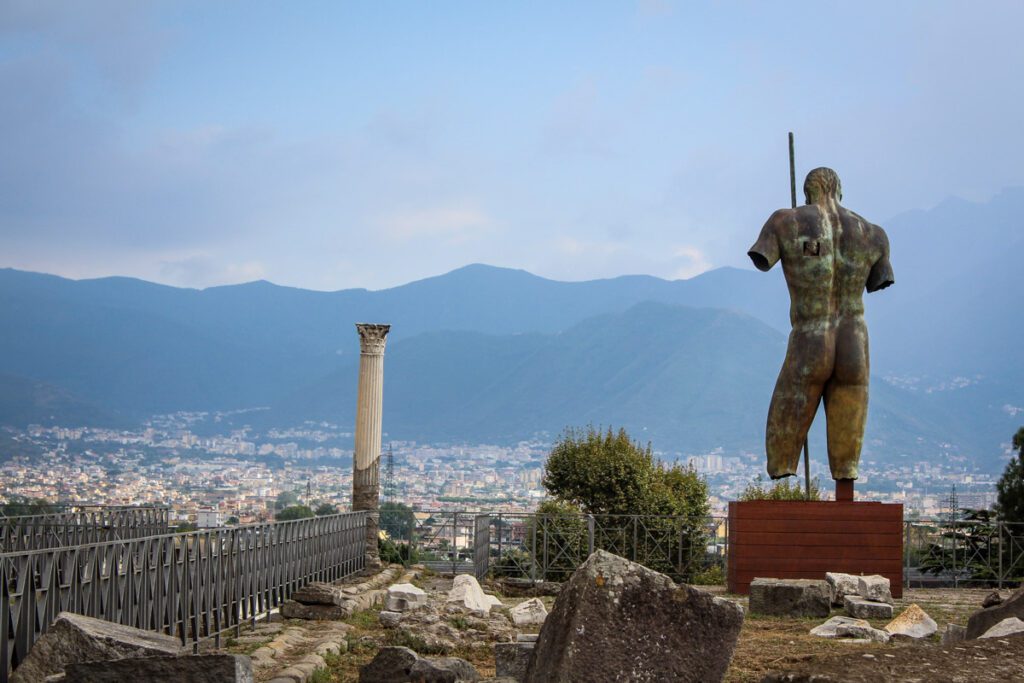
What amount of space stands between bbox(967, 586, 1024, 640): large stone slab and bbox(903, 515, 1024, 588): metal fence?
915 cm

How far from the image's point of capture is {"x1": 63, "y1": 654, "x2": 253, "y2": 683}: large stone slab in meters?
6.90

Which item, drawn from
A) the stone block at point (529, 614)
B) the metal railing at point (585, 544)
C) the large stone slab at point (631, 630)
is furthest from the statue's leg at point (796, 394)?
the large stone slab at point (631, 630)

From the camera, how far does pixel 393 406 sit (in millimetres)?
147375

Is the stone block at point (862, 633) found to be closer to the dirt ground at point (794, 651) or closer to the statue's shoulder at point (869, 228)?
the dirt ground at point (794, 651)

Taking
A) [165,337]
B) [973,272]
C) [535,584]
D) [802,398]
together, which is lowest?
[535,584]

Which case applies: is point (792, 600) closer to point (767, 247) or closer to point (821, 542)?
point (821, 542)

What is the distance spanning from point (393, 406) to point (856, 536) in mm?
132250

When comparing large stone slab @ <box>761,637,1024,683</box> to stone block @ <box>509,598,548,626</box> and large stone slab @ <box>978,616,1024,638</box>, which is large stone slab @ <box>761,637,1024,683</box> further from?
stone block @ <box>509,598,548,626</box>

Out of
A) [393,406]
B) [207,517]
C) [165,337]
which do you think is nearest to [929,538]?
[207,517]

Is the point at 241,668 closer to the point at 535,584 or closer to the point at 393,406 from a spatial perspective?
the point at 535,584

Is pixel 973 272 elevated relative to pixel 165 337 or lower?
elevated

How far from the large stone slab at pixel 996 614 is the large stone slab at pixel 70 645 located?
583 cm

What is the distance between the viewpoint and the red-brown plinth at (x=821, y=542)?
16312 millimetres

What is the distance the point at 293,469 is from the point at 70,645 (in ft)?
353
